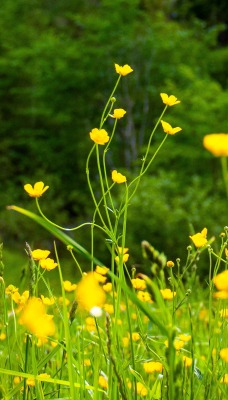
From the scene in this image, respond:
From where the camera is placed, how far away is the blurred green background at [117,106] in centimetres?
760

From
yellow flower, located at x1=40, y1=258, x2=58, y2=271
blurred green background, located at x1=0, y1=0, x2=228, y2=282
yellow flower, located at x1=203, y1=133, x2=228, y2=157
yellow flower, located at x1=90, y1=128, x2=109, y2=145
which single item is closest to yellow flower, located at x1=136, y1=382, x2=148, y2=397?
yellow flower, located at x1=40, y1=258, x2=58, y2=271

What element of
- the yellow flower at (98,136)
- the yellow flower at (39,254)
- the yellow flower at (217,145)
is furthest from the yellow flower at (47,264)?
the yellow flower at (217,145)

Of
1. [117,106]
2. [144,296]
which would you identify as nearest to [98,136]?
[144,296]

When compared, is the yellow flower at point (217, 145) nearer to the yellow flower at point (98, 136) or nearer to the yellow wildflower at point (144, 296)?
the yellow flower at point (98, 136)

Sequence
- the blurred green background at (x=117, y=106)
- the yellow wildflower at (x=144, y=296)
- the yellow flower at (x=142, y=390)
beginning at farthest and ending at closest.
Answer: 1. the blurred green background at (x=117, y=106)
2. the yellow wildflower at (x=144, y=296)
3. the yellow flower at (x=142, y=390)

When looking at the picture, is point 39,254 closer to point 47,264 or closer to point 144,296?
point 47,264

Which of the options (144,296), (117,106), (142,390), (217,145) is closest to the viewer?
(217,145)

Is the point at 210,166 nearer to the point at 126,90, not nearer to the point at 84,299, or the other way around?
the point at 126,90

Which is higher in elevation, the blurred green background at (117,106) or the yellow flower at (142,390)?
the yellow flower at (142,390)

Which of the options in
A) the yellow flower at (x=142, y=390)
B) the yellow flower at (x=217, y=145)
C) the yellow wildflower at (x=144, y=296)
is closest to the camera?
the yellow flower at (x=217, y=145)

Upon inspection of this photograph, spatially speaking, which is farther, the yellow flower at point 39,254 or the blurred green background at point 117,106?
the blurred green background at point 117,106

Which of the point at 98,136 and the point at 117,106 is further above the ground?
the point at 98,136

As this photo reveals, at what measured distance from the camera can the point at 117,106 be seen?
A: 1137 cm

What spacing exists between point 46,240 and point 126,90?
115 inches
